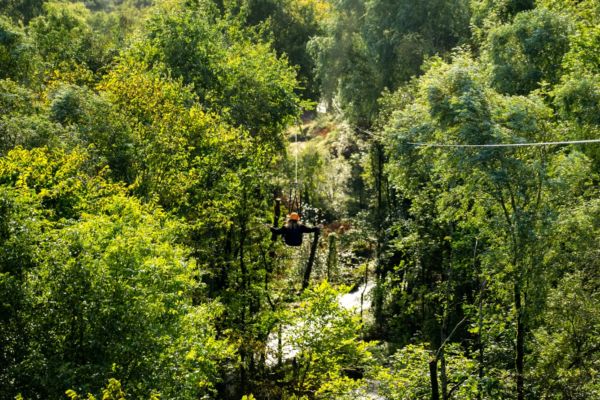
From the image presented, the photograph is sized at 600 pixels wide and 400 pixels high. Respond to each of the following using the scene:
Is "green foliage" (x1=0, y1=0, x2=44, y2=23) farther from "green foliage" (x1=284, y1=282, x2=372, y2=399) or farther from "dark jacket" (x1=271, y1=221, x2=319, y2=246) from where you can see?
"green foliage" (x1=284, y1=282, x2=372, y2=399)

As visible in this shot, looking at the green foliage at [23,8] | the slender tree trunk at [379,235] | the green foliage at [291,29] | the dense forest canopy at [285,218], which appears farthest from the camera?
the green foliage at [291,29]

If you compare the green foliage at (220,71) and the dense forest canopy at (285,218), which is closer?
the dense forest canopy at (285,218)

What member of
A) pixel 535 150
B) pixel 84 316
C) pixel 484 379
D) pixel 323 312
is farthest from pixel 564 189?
pixel 84 316

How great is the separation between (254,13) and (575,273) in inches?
1497

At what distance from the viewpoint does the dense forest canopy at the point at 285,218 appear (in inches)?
477

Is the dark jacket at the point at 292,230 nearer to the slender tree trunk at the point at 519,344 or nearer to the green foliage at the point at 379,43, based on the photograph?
the slender tree trunk at the point at 519,344

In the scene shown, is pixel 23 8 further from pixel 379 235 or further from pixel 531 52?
pixel 531 52

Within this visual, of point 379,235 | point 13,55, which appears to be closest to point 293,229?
point 379,235

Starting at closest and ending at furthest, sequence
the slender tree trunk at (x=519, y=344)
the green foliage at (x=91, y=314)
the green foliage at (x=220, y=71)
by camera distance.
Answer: the green foliage at (x=91, y=314) < the slender tree trunk at (x=519, y=344) < the green foliage at (x=220, y=71)

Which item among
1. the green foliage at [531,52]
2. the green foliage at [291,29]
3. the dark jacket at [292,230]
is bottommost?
the dark jacket at [292,230]

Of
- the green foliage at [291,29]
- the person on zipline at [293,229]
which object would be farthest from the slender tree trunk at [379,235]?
the green foliage at [291,29]

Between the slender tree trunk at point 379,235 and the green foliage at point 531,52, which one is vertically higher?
the green foliage at point 531,52

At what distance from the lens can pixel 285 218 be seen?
24.9 m

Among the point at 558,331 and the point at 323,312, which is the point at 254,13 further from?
the point at 558,331
